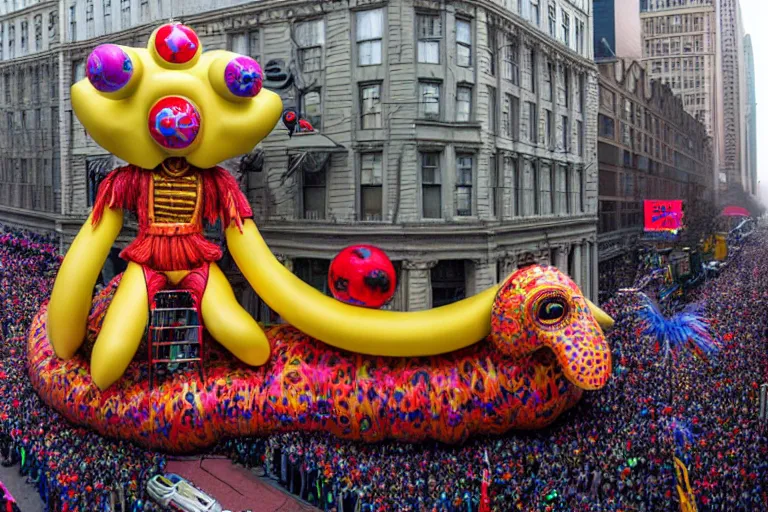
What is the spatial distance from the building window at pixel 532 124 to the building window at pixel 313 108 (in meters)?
3.43

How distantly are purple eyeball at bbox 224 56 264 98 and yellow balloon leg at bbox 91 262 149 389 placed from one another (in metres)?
3.27

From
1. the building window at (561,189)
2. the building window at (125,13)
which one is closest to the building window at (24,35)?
the building window at (125,13)

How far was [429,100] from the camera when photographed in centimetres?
964

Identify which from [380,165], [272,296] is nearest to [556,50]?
[380,165]

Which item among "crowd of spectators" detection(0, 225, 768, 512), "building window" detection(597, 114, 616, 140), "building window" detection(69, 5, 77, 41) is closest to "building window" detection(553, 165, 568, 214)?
"building window" detection(597, 114, 616, 140)

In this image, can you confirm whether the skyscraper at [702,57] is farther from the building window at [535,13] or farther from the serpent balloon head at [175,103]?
the serpent balloon head at [175,103]

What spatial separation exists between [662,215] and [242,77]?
28.1 ft

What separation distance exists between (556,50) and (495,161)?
8.15ft

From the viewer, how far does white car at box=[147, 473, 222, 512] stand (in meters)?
9.12

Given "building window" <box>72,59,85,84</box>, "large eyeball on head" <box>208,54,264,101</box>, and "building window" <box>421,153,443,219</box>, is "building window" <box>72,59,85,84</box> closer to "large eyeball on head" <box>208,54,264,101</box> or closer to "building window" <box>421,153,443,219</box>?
"large eyeball on head" <box>208,54,264,101</box>

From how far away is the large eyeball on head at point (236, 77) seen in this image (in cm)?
919

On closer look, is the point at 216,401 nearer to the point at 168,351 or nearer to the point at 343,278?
the point at 168,351

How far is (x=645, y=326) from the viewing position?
11.6 m

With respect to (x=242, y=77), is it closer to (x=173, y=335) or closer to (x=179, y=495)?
(x=173, y=335)
